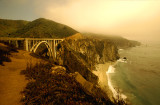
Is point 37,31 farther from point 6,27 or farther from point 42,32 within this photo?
point 6,27

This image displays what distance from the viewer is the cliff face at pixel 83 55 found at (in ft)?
76.4

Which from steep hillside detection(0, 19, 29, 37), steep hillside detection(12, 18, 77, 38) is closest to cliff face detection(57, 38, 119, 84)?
steep hillside detection(12, 18, 77, 38)

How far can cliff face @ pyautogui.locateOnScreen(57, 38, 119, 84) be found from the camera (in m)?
23.3

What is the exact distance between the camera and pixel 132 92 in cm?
1852

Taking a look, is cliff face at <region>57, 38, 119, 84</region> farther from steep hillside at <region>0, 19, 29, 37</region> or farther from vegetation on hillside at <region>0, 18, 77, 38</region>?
steep hillside at <region>0, 19, 29, 37</region>

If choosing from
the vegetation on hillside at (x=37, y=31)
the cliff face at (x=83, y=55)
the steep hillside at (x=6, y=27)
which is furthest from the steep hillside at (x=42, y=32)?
the cliff face at (x=83, y=55)

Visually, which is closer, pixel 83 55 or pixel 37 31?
pixel 83 55

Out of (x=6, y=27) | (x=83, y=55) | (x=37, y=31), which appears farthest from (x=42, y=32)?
(x=6, y=27)

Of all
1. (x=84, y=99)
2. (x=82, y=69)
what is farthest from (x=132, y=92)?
(x=84, y=99)

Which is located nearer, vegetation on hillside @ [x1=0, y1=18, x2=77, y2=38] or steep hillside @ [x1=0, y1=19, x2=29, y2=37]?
vegetation on hillside @ [x1=0, y1=18, x2=77, y2=38]

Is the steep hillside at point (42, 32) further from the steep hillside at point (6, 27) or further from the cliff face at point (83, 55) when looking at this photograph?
the cliff face at point (83, 55)

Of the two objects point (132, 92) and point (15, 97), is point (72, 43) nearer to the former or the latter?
point (132, 92)

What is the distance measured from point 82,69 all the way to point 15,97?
21.0 meters

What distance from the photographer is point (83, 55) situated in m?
34.3
